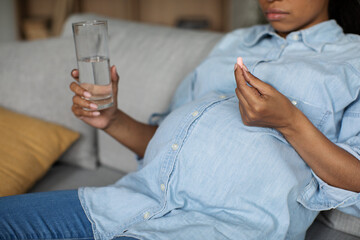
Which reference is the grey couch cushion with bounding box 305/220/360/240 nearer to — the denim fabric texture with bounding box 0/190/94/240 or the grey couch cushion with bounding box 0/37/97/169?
the denim fabric texture with bounding box 0/190/94/240

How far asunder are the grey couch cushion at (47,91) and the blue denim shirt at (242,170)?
561 millimetres

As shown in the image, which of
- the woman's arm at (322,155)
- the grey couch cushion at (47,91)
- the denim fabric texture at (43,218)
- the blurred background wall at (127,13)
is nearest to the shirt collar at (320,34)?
the woman's arm at (322,155)

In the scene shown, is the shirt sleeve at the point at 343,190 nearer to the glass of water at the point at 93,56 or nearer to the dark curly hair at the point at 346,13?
the dark curly hair at the point at 346,13

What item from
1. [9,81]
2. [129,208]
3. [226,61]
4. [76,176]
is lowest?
[76,176]

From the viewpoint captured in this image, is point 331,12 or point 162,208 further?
point 331,12

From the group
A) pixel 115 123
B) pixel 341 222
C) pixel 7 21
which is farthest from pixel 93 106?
pixel 7 21

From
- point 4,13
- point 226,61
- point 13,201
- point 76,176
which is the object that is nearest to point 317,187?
point 226,61

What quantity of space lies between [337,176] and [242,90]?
1.02 feet

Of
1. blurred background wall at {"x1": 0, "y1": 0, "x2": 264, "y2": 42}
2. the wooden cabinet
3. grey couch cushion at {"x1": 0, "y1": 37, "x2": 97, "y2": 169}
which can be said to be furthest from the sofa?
the wooden cabinet

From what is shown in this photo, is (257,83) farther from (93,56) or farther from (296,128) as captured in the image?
(93,56)

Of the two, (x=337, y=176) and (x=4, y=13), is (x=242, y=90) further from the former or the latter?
(x=4, y=13)

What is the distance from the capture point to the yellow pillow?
1295 millimetres

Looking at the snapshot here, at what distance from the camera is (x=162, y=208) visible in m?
0.95

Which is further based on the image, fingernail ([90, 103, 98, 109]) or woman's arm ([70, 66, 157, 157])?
woman's arm ([70, 66, 157, 157])
